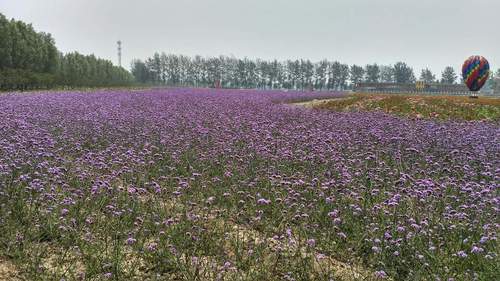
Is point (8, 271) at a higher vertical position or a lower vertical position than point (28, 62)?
lower

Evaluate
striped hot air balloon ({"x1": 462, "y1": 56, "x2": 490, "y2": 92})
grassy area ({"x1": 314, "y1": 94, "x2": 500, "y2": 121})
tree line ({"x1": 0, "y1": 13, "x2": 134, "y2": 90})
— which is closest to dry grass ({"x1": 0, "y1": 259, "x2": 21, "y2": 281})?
grassy area ({"x1": 314, "y1": 94, "x2": 500, "y2": 121})

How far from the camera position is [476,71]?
30.0 metres

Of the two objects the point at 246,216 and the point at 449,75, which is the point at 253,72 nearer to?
the point at 449,75

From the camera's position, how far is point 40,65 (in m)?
56.3

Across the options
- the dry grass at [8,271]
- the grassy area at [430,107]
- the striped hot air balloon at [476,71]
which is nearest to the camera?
the dry grass at [8,271]

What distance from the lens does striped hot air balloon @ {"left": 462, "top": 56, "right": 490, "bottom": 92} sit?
2988 cm

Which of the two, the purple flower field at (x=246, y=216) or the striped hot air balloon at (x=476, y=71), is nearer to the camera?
the purple flower field at (x=246, y=216)

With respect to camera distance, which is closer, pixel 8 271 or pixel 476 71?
pixel 8 271

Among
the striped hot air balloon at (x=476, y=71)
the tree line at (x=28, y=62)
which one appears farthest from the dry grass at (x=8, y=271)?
the tree line at (x=28, y=62)

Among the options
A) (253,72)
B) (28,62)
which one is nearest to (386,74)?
(253,72)

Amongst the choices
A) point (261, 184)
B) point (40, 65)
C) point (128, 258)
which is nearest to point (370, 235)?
point (261, 184)

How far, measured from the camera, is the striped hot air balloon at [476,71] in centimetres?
2988

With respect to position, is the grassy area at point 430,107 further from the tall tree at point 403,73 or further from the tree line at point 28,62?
the tall tree at point 403,73

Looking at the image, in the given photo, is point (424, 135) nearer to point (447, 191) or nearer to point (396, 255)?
point (447, 191)
